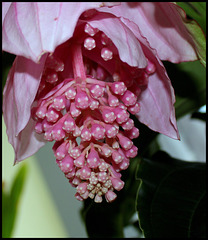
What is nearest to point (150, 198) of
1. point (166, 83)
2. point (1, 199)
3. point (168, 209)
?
point (168, 209)

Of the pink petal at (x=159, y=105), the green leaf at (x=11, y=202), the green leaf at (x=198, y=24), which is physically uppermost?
the green leaf at (x=198, y=24)

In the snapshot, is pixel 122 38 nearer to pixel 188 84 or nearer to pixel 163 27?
pixel 163 27

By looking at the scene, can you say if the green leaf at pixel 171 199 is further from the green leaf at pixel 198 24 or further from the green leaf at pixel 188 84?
the green leaf at pixel 198 24

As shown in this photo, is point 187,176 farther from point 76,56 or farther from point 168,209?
point 76,56

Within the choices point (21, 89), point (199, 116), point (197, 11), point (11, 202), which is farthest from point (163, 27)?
point (11, 202)

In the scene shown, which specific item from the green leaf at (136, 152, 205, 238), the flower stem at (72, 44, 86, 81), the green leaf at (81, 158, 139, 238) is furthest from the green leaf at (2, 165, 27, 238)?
the flower stem at (72, 44, 86, 81)

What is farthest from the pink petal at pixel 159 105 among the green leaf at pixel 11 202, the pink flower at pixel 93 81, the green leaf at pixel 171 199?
the green leaf at pixel 11 202
